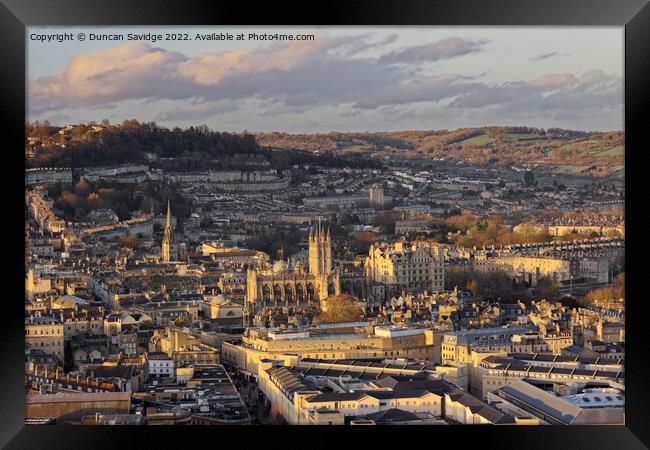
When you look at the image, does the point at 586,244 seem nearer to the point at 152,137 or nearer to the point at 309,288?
the point at 309,288

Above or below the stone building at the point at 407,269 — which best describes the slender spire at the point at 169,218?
above

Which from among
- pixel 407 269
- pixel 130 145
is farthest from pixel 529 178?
pixel 130 145

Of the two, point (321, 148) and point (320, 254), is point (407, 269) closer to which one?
point (320, 254)

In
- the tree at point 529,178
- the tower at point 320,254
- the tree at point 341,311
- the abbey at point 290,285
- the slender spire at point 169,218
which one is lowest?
the tree at point 341,311

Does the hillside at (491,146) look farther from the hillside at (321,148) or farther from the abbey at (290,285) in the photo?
the abbey at (290,285)
